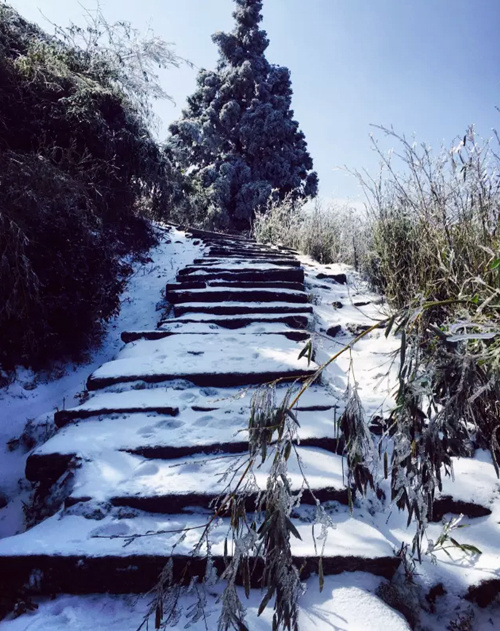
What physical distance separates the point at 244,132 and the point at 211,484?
15.1 m

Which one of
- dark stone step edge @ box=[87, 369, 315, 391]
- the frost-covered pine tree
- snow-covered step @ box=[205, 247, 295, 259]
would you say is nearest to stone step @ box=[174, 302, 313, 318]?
dark stone step edge @ box=[87, 369, 315, 391]

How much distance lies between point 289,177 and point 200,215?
5147 millimetres

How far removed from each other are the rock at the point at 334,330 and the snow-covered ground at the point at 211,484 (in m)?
0.18

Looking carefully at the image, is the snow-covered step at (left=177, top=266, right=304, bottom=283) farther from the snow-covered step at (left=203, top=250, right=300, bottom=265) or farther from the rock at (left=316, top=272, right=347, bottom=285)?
the snow-covered step at (left=203, top=250, right=300, bottom=265)

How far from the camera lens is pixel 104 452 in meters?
1.73

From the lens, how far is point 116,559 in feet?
4.10

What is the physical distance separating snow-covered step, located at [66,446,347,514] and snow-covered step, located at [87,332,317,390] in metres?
0.53

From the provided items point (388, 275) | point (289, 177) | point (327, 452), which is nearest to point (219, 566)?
point (327, 452)

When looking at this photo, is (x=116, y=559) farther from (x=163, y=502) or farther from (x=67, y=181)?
(x=67, y=181)

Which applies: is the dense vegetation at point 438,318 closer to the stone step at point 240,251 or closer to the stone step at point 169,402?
the stone step at point 169,402

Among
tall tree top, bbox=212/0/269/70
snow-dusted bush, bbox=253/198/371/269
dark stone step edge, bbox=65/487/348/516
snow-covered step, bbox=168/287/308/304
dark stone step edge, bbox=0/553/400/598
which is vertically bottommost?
dark stone step edge, bbox=0/553/400/598

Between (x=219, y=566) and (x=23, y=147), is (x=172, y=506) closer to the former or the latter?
(x=219, y=566)

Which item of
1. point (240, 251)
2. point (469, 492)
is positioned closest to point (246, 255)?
point (240, 251)

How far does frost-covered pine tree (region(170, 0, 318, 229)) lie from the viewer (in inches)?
570
